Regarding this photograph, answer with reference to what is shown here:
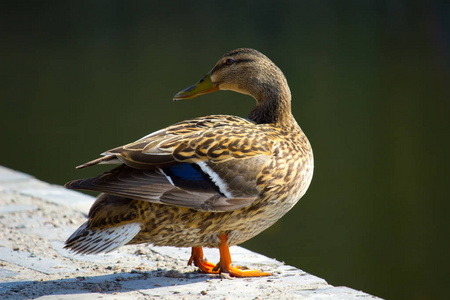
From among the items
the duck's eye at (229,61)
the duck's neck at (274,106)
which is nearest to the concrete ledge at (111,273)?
the duck's neck at (274,106)

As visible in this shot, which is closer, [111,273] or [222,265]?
[222,265]

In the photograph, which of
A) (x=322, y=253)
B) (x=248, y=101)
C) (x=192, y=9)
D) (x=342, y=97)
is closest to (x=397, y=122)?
(x=342, y=97)

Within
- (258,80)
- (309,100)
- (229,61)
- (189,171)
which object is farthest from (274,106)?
(309,100)

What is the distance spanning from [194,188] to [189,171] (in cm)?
9

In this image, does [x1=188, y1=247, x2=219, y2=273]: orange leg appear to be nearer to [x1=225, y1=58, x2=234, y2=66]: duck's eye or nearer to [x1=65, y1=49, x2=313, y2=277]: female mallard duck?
[x1=65, y1=49, x2=313, y2=277]: female mallard duck

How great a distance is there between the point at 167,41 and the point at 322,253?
13.0 metres

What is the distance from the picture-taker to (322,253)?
716cm

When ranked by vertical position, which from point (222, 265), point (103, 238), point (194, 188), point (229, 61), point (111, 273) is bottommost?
point (111, 273)

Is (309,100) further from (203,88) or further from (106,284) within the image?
(106,284)

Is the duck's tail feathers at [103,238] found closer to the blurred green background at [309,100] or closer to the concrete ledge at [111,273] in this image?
the concrete ledge at [111,273]

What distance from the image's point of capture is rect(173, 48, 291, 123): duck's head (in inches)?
143

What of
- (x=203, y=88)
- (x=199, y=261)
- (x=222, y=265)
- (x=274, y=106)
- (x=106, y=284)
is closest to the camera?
(x=106, y=284)

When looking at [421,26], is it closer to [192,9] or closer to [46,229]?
[192,9]

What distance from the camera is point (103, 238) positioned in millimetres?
2971
